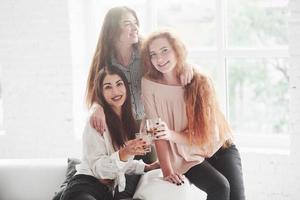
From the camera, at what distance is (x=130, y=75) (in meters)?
3.43

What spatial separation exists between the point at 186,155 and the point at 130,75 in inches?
20.3

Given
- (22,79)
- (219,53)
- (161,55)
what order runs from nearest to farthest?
(161,55) < (219,53) < (22,79)

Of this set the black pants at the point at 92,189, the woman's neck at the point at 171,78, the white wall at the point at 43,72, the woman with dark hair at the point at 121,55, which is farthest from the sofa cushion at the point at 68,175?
the white wall at the point at 43,72

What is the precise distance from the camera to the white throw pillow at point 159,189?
10.8 feet

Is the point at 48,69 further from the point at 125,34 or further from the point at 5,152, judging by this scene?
the point at 125,34

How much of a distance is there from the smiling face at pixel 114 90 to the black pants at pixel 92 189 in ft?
1.36

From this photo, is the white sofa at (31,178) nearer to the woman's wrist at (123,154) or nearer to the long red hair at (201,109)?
the woman's wrist at (123,154)

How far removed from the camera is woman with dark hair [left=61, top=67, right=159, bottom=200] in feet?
11.0

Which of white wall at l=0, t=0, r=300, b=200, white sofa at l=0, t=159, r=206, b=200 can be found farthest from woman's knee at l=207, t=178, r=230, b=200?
white wall at l=0, t=0, r=300, b=200

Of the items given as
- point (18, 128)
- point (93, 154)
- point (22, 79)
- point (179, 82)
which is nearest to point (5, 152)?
point (18, 128)

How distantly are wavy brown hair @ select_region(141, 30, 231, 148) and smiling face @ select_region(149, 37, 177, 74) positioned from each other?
2 centimetres

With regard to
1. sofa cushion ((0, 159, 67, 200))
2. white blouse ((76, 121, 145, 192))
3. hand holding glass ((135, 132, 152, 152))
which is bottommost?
sofa cushion ((0, 159, 67, 200))

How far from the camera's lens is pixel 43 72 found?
4.84 metres

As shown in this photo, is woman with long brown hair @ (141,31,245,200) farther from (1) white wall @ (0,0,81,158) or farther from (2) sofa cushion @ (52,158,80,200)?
(1) white wall @ (0,0,81,158)
